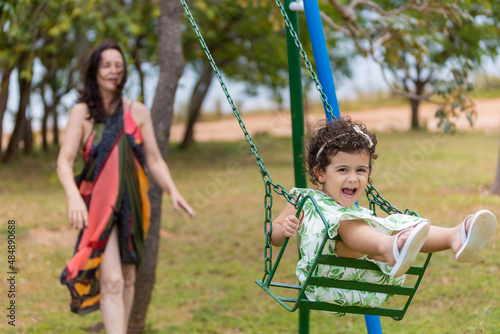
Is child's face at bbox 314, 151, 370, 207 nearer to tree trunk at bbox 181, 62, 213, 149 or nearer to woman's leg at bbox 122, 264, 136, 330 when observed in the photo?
woman's leg at bbox 122, 264, 136, 330

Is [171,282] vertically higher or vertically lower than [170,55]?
lower

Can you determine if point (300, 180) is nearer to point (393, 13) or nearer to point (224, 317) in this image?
point (224, 317)

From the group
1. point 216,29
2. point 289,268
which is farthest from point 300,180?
point 216,29

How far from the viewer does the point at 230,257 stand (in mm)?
6914

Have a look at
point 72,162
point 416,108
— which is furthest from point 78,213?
point 416,108

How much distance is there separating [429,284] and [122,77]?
3258 mm

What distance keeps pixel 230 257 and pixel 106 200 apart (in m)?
3.46

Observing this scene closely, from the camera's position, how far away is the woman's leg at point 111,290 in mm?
3521

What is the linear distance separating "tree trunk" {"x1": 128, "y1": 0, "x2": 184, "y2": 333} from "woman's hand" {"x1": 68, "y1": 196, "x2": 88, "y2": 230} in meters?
1.04

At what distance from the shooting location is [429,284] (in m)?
5.32

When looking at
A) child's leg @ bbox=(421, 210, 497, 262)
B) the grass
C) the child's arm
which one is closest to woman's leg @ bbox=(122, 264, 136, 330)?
the grass

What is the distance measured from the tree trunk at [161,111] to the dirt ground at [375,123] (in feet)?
54.9

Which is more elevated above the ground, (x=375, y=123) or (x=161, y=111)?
(x=161, y=111)

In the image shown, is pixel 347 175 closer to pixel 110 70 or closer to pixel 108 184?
pixel 108 184
